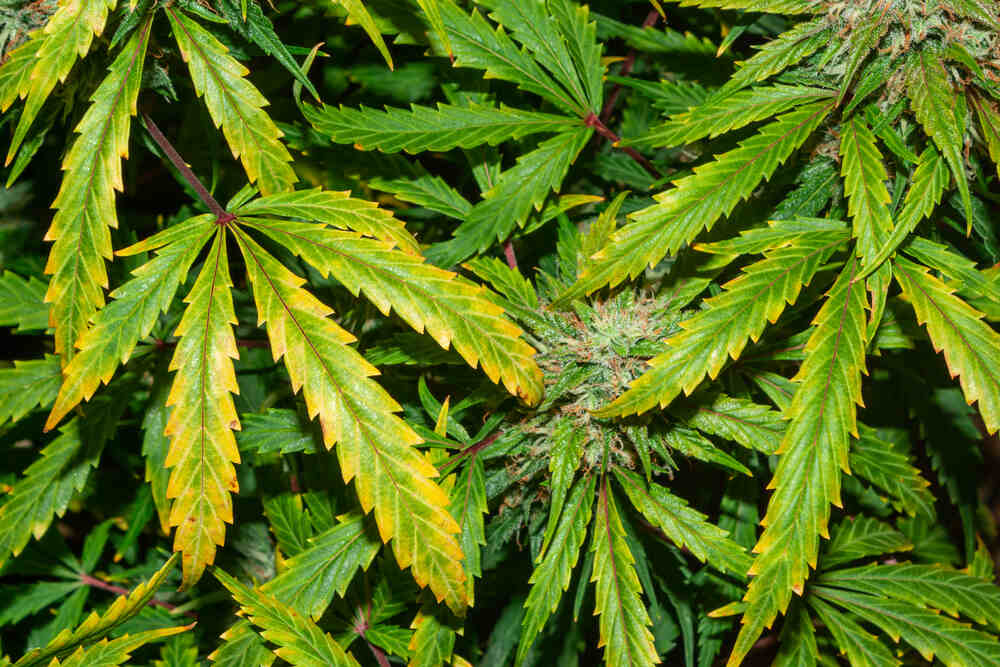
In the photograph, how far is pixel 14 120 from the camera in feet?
4.05

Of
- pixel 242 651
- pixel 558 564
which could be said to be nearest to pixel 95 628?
pixel 242 651

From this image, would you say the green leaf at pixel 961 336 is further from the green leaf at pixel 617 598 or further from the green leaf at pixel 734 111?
the green leaf at pixel 617 598

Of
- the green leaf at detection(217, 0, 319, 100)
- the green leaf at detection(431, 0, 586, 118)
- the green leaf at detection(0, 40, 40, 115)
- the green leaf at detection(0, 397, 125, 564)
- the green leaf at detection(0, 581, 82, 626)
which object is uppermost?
the green leaf at detection(431, 0, 586, 118)

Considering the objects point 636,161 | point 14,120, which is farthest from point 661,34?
point 14,120

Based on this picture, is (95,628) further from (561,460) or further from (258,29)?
(258,29)

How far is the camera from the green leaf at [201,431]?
1.04 meters

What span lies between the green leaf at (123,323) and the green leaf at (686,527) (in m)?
0.72

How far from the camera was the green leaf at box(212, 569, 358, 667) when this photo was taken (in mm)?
1133

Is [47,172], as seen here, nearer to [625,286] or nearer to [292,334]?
[292,334]

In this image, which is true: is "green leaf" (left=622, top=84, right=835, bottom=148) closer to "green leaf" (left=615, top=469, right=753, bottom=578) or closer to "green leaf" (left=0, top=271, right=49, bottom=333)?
"green leaf" (left=615, top=469, right=753, bottom=578)

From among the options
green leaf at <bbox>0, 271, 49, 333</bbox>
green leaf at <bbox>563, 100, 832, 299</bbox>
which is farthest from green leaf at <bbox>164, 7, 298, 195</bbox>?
green leaf at <bbox>0, 271, 49, 333</bbox>

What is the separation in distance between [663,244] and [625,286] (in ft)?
0.52

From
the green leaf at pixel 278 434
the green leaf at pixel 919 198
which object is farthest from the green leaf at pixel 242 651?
the green leaf at pixel 919 198

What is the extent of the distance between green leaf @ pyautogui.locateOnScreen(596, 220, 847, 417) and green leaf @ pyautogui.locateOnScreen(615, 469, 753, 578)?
0.59 feet
